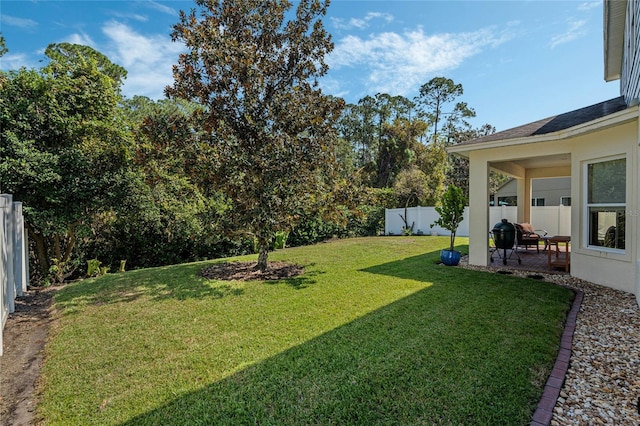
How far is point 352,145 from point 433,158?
14.3 meters

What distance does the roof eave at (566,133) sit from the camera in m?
5.55

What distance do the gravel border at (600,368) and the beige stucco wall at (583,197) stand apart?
2.92ft

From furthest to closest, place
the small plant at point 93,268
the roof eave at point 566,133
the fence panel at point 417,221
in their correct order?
the fence panel at point 417,221 < the small plant at point 93,268 < the roof eave at point 566,133

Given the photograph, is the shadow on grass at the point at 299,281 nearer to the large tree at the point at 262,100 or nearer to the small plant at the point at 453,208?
the large tree at the point at 262,100


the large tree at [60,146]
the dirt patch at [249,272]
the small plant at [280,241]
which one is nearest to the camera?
the dirt patch at [249,272]

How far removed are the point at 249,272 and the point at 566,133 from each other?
8049mm

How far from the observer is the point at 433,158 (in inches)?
1048

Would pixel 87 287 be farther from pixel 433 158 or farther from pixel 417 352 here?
pixel 433 158

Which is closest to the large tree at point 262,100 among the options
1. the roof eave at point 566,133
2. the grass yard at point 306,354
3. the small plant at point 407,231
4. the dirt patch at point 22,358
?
the grass yard at point 306,354

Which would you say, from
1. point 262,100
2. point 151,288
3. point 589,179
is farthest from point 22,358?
point 589,179

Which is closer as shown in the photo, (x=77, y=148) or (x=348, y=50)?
(x=77, y=148)

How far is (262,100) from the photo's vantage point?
7789 millimetres

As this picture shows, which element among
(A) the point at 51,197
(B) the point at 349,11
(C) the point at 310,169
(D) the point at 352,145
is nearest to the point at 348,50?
(B) the point at 349,11

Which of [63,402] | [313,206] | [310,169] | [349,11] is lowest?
[63,402]
